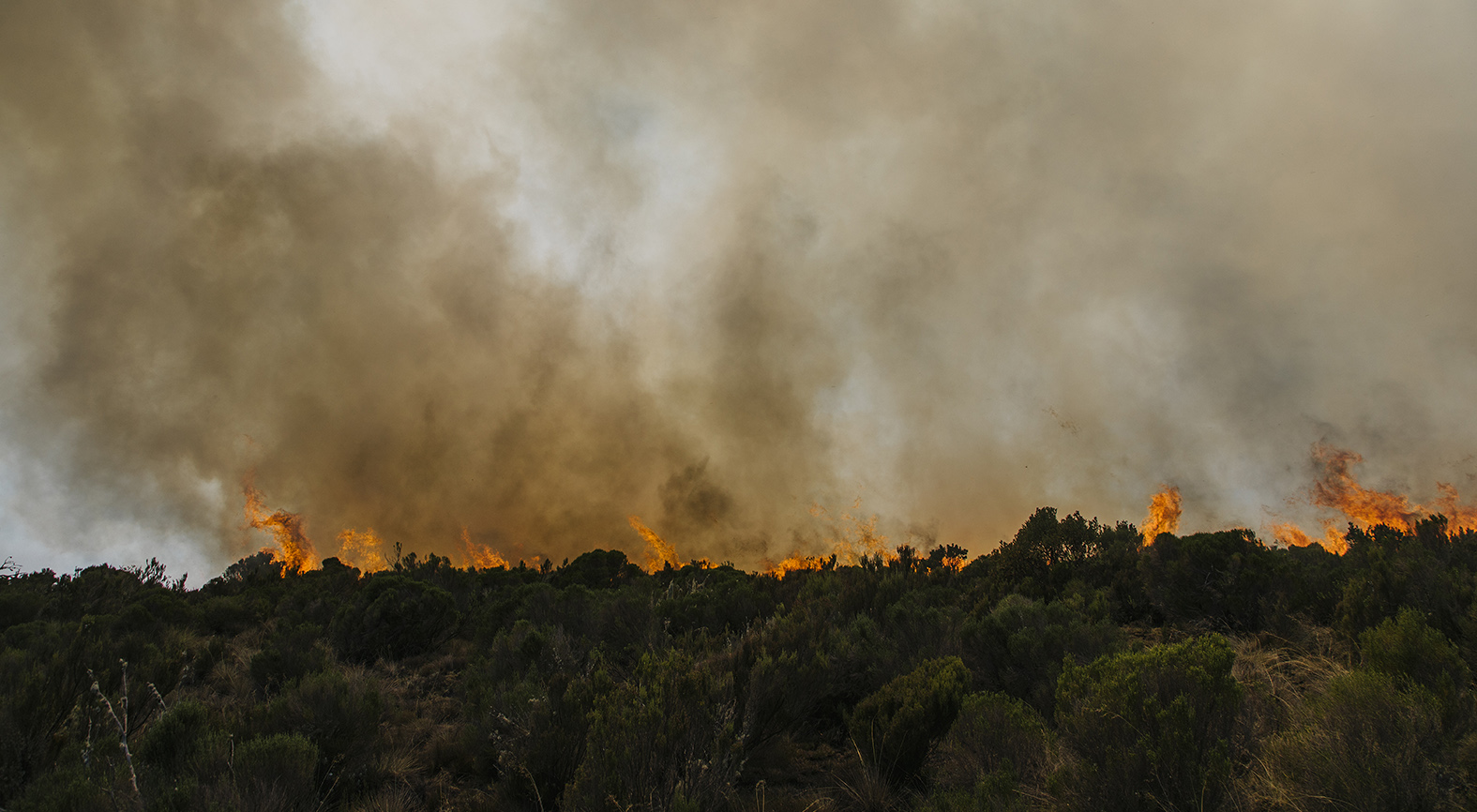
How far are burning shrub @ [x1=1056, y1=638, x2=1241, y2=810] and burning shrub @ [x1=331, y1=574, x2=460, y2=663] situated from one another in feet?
33.4

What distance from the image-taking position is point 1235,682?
336 centimetres

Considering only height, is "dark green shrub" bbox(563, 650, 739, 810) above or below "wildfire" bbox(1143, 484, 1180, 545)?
below

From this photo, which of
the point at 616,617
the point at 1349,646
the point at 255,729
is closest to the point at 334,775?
the point at 255,729

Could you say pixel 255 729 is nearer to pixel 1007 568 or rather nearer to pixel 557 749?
pixel 557 749

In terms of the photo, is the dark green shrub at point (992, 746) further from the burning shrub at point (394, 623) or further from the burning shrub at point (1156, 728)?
the burning shrub at point (394, 623)

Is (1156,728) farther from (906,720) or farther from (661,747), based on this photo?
(661,747)

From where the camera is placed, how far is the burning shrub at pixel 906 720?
4.54 m

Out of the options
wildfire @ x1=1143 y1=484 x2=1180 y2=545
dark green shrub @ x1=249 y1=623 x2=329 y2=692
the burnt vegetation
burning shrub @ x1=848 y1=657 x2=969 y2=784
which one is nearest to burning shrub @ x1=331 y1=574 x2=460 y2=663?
the burnt vegetation

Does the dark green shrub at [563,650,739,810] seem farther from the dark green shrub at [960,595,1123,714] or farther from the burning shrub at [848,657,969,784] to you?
the dark green shrub at [960,595,1123,714]

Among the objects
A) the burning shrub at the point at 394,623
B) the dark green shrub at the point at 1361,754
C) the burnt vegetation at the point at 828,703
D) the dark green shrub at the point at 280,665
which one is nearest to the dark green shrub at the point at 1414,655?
the burnt vegetation at the point at 828,703

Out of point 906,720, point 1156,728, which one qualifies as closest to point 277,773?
point 906,720

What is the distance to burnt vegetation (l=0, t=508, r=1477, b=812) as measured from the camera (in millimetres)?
3221

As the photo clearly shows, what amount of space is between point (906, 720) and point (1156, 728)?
1750 mm

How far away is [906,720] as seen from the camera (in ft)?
15.0
